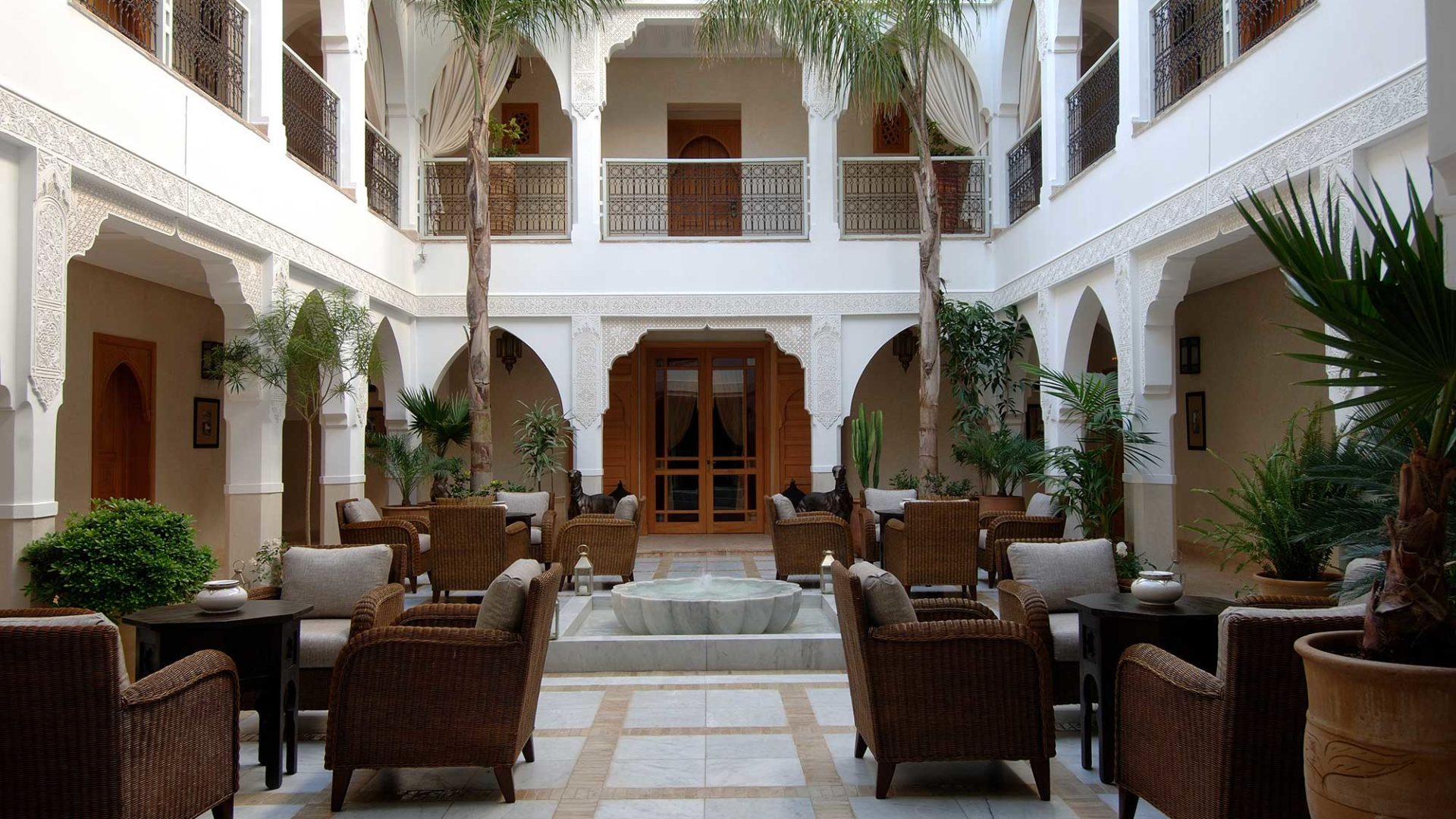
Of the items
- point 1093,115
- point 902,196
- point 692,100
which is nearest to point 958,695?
point 1093,115

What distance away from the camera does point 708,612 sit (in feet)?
19.5

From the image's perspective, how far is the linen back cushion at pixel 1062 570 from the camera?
4781mm

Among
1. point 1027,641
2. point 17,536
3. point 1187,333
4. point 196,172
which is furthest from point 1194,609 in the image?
point 1187,333

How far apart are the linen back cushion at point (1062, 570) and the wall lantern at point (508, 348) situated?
896cm

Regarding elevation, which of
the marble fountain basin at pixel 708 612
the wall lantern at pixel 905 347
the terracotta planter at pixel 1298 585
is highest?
the wall lantern at pixel 905 347

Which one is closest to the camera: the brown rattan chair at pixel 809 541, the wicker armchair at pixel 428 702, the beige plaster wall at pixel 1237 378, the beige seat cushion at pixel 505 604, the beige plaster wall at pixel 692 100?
the wicker armchair at pixel 428 702

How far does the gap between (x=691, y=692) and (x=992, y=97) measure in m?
8.63

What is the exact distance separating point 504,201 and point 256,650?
352 inches

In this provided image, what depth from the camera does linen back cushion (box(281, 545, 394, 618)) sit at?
481 cm

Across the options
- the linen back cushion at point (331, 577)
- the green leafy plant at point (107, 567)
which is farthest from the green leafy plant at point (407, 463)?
the linen back cushion at point (331, 577)

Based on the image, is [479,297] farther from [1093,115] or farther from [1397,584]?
[1397,584]

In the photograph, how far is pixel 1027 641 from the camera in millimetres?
3574

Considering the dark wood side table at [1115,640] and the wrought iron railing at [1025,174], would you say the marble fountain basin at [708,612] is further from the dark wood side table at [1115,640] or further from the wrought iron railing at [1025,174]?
the wrought iron railing at [1025,174]

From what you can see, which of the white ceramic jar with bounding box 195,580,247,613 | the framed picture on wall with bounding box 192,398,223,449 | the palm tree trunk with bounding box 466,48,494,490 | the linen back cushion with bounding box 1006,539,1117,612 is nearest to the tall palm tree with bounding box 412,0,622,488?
the palm tree trunk with bounding box 466,48,494,490
